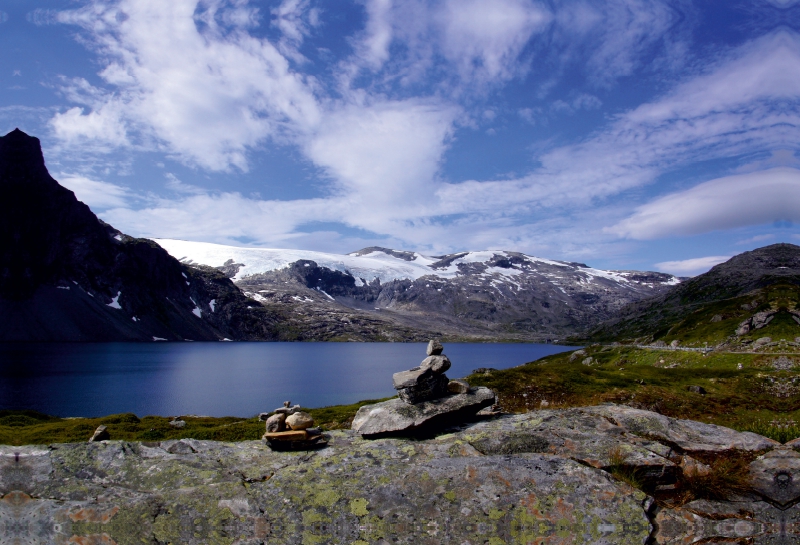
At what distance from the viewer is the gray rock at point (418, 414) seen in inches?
532

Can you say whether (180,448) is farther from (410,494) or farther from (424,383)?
(424,383)

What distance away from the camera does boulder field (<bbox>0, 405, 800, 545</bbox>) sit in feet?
32.4

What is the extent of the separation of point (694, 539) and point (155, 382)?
122m

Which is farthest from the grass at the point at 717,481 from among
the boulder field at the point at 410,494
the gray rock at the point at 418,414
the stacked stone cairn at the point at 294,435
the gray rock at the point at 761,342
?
the gray rock at the point at 761,342

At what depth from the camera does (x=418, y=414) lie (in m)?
13.8

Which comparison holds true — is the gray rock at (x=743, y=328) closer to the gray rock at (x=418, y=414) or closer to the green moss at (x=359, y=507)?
the gray rock at (x=418, y=414)

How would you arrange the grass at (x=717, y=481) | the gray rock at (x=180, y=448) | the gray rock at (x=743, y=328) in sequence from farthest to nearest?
the gray rock at (x=743, y=328)
the gray rock at (x=180, y=448)
the grass at (x=717, y=481)

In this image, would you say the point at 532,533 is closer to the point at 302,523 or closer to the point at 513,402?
the point at 302,523

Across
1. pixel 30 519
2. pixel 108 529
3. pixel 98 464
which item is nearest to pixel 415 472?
pixel 108 529

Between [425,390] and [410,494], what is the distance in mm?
4175

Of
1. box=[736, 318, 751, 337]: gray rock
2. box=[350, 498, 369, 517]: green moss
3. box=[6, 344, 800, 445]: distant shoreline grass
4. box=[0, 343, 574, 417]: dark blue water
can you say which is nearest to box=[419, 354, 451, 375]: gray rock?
box=[350, 498, 369, 517]: green moss

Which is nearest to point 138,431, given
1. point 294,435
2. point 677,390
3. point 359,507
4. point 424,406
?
point 294,435

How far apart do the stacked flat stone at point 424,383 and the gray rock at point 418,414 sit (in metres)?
0.28

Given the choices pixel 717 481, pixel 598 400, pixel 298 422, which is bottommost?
pixel 598 400
